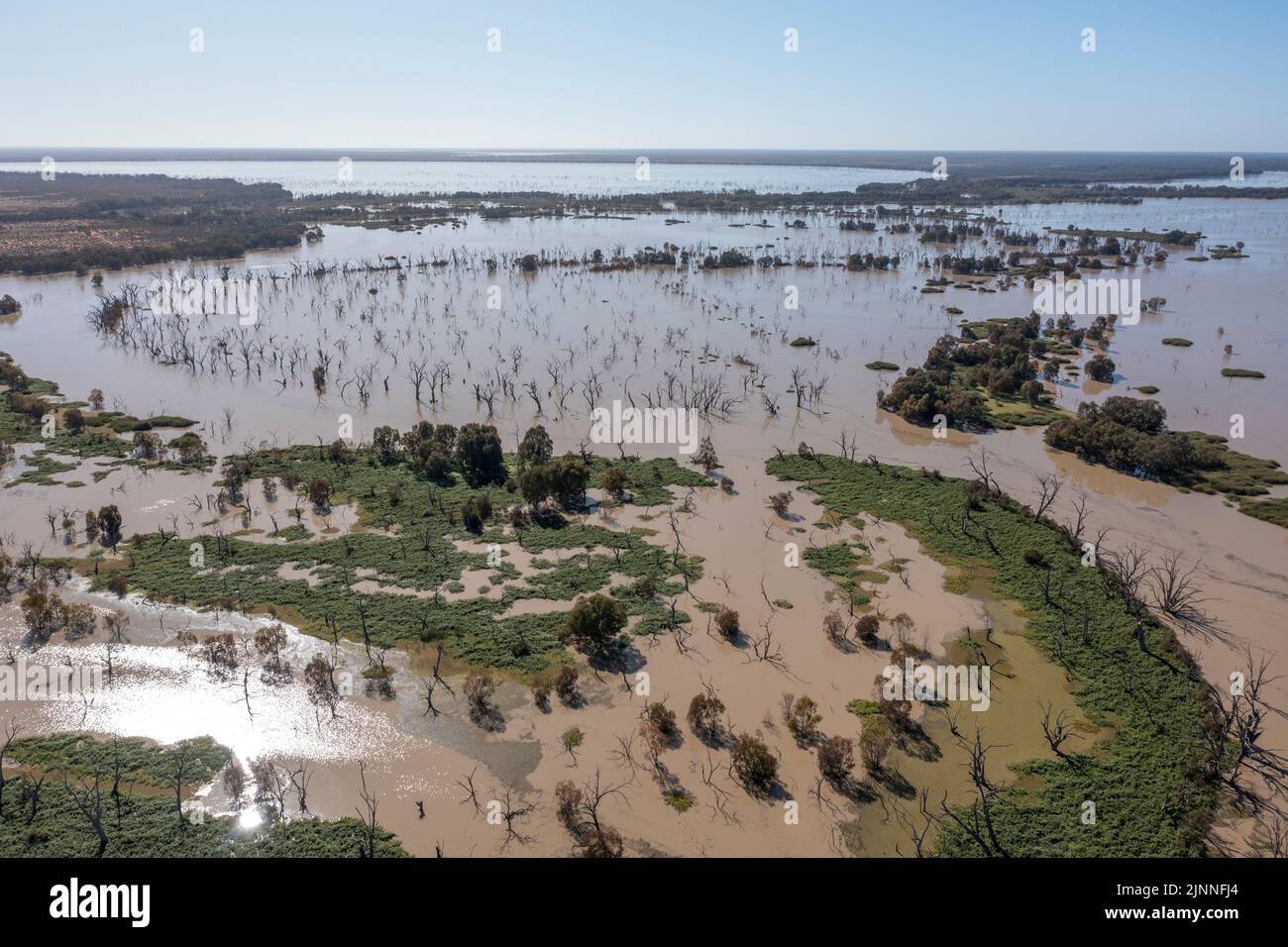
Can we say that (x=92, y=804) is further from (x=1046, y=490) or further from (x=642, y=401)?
(x=1046, y=490)

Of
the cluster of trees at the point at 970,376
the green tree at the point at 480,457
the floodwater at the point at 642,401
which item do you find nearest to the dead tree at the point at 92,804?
the floodwater at the point at 642,401

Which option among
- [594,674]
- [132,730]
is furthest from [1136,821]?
[132,730]

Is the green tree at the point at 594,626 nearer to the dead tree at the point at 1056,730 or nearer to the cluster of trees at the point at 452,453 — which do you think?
the dead tree at the point at 1056,730

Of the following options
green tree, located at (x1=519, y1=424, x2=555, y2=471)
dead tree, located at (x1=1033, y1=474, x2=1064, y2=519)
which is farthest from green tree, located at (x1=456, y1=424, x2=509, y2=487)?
dead tree, located at (x1=1033, y1=474, x2=1064, y2=519)

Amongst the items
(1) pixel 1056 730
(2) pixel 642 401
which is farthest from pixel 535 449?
(1) pixel 1056 730
